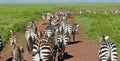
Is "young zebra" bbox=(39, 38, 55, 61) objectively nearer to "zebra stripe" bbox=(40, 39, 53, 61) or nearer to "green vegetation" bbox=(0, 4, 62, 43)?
"zebra stripe" bbox=(40, 39, 53, 61)

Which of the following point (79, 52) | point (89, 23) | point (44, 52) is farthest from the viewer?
point (89, 23)

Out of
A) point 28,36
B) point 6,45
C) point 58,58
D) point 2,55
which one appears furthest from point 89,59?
point 6,45

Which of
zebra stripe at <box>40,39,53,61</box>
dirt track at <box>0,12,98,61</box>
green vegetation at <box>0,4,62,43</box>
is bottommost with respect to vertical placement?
green vegetation at <box>0,4,62,43</box>

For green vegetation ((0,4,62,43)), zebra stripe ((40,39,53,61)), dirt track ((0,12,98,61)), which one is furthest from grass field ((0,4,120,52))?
zebra stripe ((40,39,53,61))

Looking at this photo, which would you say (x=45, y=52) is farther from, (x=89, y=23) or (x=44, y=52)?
(x=89, y=23)

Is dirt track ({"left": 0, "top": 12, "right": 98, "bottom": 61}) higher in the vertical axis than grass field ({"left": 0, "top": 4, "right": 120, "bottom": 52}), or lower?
higher

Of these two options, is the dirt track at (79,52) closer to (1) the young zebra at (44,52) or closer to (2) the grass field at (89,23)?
(2) the grass field at (89,23)

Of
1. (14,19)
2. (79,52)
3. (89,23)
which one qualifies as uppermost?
(79,52)

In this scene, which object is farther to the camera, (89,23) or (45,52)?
(89,23)

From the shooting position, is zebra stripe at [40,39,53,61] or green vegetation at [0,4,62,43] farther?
green vegetation at [0,4,62,43]

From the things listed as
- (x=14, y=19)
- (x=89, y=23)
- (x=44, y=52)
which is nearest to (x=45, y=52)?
(x=44, y=52)

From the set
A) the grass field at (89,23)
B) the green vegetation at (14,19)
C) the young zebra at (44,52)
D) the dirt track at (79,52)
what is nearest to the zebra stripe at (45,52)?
the young zebra at (44,52)

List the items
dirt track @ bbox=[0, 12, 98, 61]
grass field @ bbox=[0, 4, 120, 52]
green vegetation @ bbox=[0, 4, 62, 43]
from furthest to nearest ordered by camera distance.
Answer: green vegetation @ bbox=[0, 4, 62, 43] → grass field @ bbox=[0, 4, 120, 52] → dirt track @ bbox=[0, 12, 98, 61]

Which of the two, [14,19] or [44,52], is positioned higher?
[44,52]
